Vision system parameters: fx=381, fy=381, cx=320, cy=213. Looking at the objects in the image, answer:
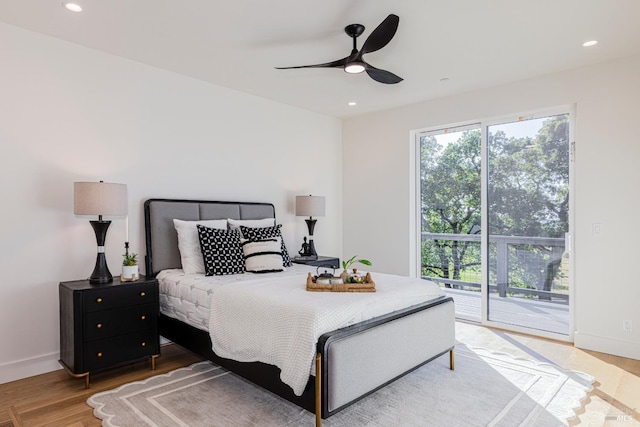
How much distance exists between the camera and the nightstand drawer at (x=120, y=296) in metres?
2.85

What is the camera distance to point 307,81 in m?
4.19

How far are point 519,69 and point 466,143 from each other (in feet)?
3.60

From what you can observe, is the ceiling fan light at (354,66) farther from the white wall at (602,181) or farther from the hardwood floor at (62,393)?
the hardwood floor at (62,393)

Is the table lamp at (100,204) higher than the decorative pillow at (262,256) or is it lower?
higher

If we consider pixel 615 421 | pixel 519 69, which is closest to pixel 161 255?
pixel 615 421

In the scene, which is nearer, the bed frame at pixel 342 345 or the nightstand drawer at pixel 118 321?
the bed frame at pixel 342 345

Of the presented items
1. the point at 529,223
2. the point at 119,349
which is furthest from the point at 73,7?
the point at 529,223

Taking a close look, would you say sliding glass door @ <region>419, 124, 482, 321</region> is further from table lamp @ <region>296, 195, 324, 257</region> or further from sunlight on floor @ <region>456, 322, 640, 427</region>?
table lamp @ <region>296, 195, 324, 257</region>

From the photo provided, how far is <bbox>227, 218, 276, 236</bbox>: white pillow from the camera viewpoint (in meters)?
4.07

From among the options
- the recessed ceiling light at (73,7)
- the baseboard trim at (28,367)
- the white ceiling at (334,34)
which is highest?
the recessed ceiling light at (73,7)

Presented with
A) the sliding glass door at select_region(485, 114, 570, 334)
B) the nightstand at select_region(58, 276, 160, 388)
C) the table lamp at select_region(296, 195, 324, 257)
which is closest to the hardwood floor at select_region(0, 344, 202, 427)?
the nightstand at select_region(58, 276, 160, 388)

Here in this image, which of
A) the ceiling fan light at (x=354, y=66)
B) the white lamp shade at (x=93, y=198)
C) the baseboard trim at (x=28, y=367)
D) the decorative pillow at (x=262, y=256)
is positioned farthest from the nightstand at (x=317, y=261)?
the baseboard trim at (x=28, y=367)

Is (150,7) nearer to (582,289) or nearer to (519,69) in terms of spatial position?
(519,69)

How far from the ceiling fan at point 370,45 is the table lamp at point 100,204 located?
1937 mm
